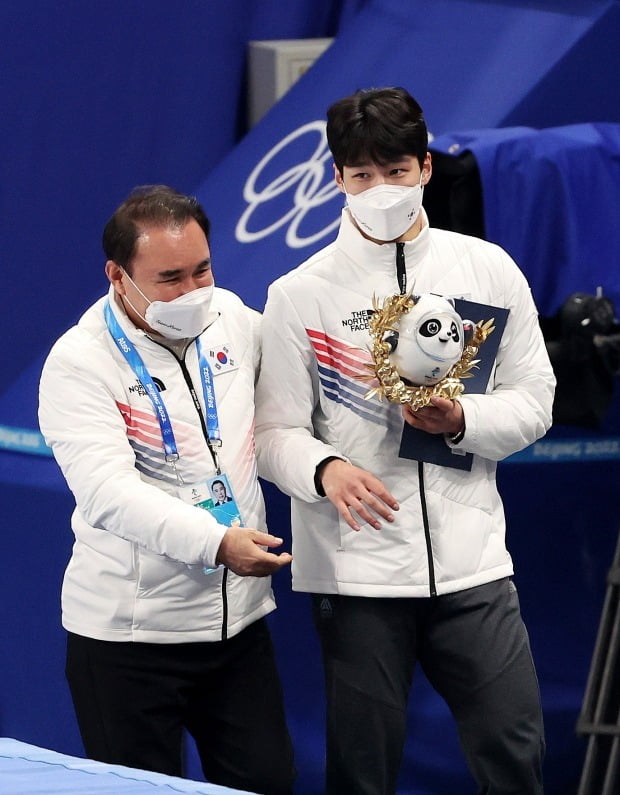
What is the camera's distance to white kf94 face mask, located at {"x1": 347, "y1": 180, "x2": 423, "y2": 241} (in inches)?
108

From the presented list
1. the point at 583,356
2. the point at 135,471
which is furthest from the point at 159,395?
the point at 583,356

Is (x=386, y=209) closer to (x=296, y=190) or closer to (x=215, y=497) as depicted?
(x=215, y=497)

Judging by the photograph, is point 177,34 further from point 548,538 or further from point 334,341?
point 334,341

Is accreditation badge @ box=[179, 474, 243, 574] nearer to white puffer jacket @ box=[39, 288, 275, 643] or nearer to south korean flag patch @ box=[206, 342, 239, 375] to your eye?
white puffer jacket @ box=[39, 288, 275, 643]

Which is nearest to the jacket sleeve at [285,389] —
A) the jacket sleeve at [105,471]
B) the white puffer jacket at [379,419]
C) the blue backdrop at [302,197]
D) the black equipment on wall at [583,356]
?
the white puffer jacket at [379,419]

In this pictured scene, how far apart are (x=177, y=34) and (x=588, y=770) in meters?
2.79

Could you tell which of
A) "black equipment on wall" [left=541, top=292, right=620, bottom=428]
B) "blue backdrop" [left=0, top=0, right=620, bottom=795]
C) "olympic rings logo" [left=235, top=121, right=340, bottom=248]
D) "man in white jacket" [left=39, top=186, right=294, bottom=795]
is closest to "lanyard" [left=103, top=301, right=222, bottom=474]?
"man in white jacket" [left=39, top=186, right=294, bottom=795]

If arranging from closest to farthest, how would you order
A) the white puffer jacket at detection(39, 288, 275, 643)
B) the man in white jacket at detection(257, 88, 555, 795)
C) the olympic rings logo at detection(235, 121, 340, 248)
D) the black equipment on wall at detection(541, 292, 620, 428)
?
the white puffer jacket at detection(39, 288, 275, 643) < the man in white jacket at detection(257, 88, 555, 795) < the black equipment on wall at detection(541, 292, 620, 428) < the olympic rings logo at detection(235, 121, 340, 248)

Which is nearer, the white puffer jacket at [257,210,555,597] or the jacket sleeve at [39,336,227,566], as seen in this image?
the jacket sleeve at [39,336,227,566]

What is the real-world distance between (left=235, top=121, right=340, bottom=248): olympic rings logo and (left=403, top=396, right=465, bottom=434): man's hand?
3.91 feet

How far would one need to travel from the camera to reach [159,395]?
107 inches

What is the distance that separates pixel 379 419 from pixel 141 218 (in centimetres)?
53

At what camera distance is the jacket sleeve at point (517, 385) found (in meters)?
2.81

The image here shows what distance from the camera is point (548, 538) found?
367cm
